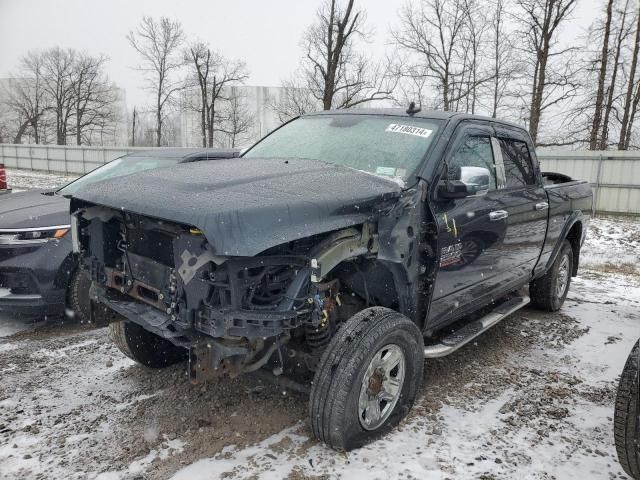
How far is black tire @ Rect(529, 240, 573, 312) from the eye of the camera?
220 inches

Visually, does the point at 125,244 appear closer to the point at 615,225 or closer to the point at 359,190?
the point at 359,190

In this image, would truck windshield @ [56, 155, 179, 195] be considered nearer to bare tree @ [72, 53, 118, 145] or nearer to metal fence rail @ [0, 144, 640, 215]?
metal fence rail @ [0, 144, 640, 215]

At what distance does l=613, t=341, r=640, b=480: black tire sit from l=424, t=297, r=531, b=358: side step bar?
3.51 ft

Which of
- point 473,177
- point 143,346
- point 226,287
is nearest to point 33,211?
point 143,346

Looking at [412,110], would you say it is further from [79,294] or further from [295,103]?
[295,103]

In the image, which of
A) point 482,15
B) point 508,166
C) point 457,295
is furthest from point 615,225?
point 482,15

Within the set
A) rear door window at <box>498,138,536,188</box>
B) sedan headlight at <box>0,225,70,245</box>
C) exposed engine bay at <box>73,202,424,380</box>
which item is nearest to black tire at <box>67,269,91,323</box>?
sedan headlight at <box>0,225,70,245</box>

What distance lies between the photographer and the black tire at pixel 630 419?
248 centimetres

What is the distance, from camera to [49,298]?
449 centimetres

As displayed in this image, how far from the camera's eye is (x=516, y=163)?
453 cm

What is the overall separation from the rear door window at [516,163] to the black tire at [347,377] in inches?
80.9

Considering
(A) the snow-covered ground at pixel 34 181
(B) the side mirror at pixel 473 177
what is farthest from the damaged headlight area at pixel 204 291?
(A) the snow-covered ground at pixel 34 181

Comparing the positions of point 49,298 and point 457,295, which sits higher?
point 457,295

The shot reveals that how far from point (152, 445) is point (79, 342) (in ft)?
6.53
